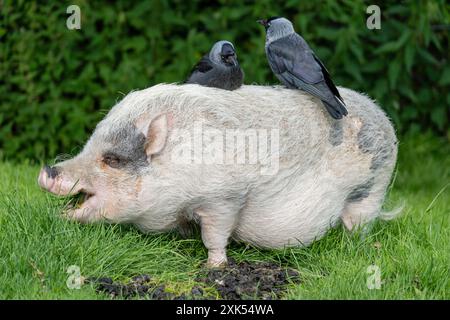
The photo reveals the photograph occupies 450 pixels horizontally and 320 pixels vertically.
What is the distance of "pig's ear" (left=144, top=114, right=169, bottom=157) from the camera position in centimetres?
474

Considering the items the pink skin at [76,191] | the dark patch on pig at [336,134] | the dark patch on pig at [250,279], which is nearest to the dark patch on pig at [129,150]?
the pink skin at [76,191]

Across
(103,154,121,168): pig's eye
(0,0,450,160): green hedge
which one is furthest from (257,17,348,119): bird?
(0,0,450,160): green hedge

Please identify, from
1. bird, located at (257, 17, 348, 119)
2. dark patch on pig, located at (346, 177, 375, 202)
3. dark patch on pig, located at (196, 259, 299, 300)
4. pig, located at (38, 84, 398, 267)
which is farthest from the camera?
dark patch on pig, located at (346, 177, 375, 202)

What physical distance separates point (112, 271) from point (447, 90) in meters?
5.45

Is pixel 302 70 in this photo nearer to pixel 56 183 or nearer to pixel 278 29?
pixel 278 29

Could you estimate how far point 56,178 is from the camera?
15.4 ft

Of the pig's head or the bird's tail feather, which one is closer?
the pig's head

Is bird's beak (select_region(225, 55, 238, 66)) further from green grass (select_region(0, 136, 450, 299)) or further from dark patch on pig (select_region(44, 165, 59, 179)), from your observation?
dark patch on pig (select_region(44, 165, 59, 179))

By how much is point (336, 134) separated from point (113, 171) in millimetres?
1357

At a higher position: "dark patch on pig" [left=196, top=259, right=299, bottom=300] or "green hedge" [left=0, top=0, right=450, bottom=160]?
"green hedge" [left=0, top=0, right=450, bottom=160]

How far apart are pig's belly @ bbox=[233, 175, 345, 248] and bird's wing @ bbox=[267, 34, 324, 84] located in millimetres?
625
